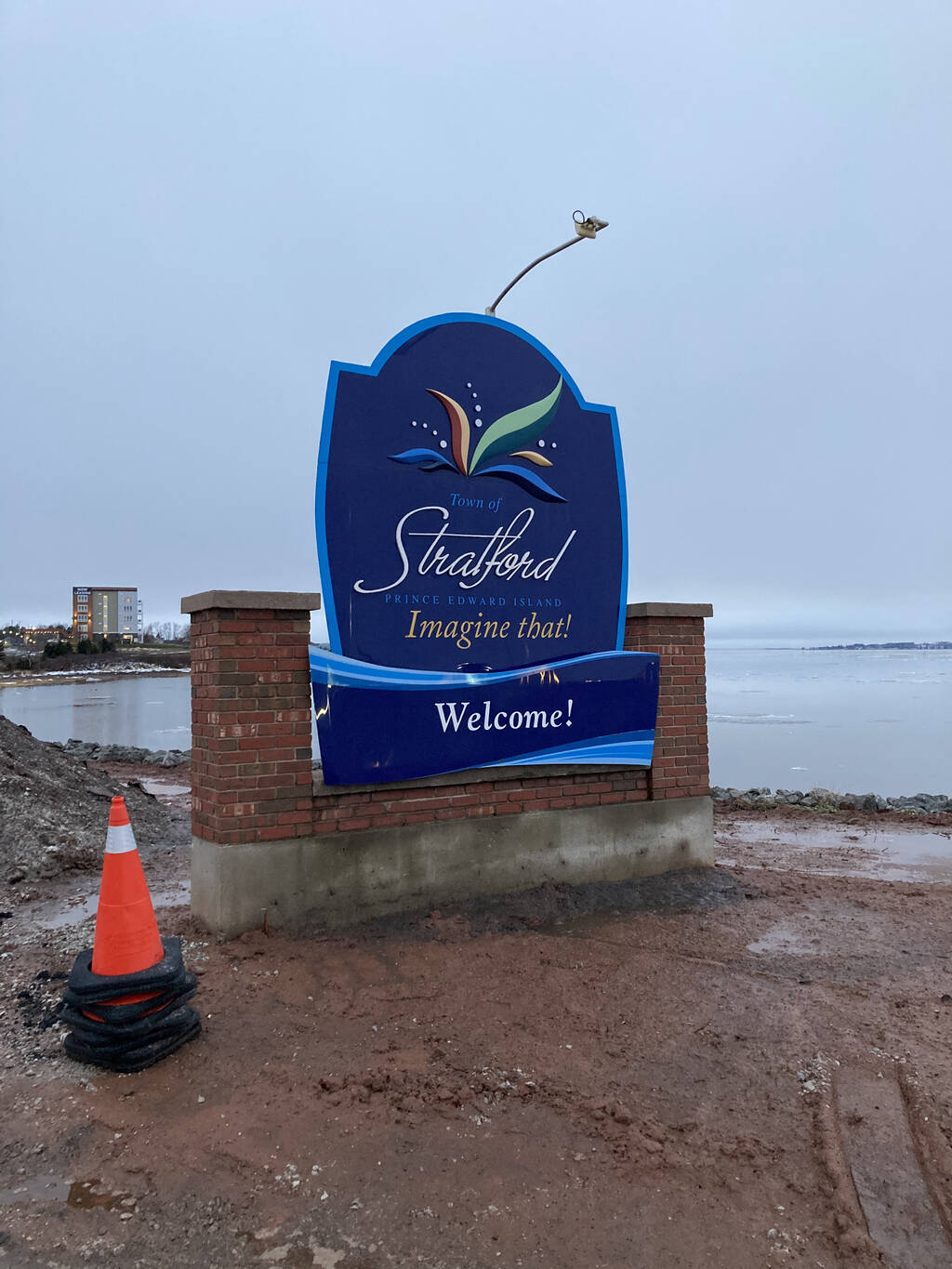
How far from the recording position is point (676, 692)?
680 cm

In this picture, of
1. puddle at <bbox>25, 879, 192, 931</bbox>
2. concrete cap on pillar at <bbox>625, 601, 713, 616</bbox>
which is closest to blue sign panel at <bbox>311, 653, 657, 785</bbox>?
concrete cap on pillar at <bbox>625, 601, 713, 616</bbox>

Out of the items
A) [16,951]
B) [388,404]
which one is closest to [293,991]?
[16,951]

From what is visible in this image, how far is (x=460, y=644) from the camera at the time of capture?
5828 millimetres

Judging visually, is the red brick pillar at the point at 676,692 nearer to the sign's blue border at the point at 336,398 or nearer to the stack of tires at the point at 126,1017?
the sign's blue border at the point at 336,398

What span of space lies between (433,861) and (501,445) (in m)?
3.08

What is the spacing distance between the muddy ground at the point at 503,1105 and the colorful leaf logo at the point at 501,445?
3.15 m

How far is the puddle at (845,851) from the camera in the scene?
743 centimetres

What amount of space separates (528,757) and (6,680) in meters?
57.7

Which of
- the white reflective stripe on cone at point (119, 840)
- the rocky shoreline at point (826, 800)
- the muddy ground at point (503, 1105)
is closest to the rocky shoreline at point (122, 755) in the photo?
the rocky shoreline at point (826, 800)

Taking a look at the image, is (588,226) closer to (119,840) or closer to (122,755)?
(119,840)

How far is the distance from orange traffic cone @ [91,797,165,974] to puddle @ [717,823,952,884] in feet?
18.2

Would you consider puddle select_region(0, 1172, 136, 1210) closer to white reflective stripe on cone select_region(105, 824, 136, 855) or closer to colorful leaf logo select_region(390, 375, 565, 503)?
white reflective stripe on cone select_region(105, 824, 136, 855)

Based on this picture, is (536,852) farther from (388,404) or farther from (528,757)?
→ (388,404)

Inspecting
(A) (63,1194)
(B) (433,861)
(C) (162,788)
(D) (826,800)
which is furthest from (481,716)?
(C) (162,788)
